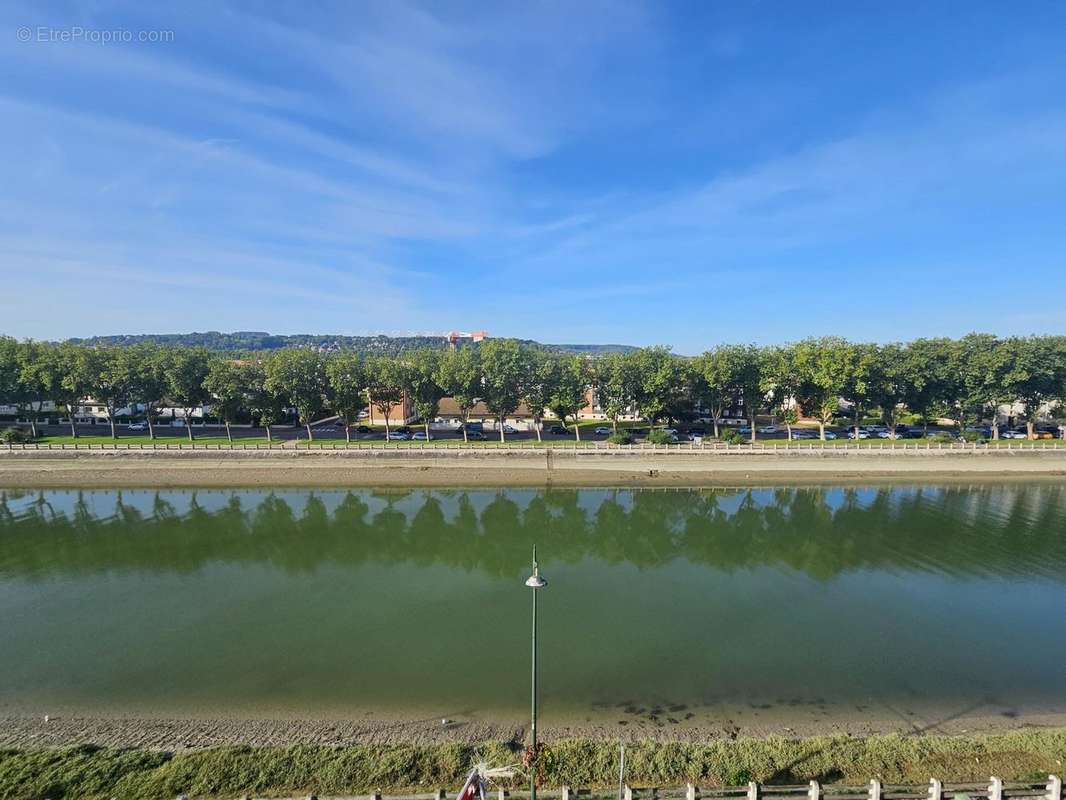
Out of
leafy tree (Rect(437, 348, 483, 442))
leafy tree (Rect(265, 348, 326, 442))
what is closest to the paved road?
leafy tree (Rect(265, 348, 326, 442))

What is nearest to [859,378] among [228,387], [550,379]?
[550,379]

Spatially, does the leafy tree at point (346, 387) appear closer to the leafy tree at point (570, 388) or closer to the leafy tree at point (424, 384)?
the leafy tree at point (424, 384)

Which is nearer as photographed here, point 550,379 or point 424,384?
point 424,384

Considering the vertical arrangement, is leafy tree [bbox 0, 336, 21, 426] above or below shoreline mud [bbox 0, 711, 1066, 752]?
above

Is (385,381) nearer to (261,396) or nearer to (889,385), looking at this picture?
(261,396)

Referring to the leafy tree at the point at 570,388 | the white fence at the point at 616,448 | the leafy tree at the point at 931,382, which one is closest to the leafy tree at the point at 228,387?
the white fence at the point at 616,448

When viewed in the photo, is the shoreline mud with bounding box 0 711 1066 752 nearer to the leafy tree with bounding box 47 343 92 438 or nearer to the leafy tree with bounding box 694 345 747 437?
the leafy tree with bounding box 694 345 747 437

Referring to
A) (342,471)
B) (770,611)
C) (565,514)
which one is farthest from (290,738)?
(342,471)
